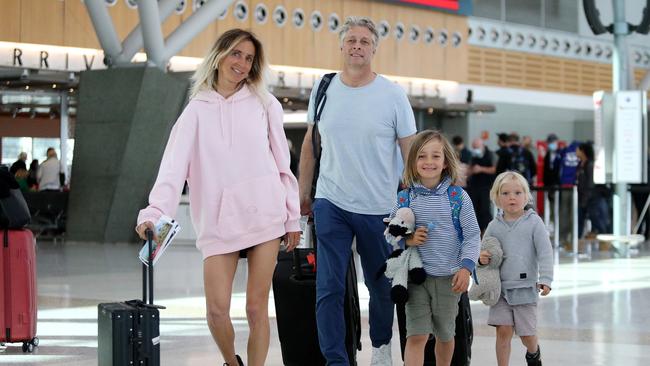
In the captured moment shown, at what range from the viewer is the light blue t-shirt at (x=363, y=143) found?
6.27 metres

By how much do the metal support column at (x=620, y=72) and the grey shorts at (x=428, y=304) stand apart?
502 inches

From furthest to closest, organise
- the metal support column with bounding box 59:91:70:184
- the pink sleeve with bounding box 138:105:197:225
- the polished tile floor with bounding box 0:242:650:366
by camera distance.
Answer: the metal support column with bounding box 59:91:70:184
the polished tile floor with bounding box 0:242:650:366
the pink sleeve with bounding box 138:105:197:225

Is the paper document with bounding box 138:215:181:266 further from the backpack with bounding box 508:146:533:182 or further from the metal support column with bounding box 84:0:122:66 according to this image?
the metal support column with bounding box 84:0:122:66

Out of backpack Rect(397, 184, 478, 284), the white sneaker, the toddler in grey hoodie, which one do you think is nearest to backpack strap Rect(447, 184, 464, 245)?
backpack Rect(397, 184, 478, 284)

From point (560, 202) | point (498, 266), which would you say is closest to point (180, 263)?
point (560, 202)

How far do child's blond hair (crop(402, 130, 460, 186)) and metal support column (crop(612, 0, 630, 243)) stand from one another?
41.4 ft

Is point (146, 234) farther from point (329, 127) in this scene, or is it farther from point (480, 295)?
point (480, 295)

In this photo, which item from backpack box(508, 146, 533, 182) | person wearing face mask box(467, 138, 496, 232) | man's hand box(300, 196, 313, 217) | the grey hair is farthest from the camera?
person wearing face mask box(467, 138, 496, 232)

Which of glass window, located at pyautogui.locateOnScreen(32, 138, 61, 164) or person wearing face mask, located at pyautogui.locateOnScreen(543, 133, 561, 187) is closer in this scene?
person wearing face mask, located at pyautogui.locateOnScreen(543, 133, 561, 187)

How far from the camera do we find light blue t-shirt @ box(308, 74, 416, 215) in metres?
6.27

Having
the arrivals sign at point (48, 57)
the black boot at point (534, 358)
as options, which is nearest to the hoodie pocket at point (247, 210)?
the black boot at point (534, 358)

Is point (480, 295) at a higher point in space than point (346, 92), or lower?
lower

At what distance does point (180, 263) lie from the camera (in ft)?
53.4

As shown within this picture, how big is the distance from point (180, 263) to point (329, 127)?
401 inches
